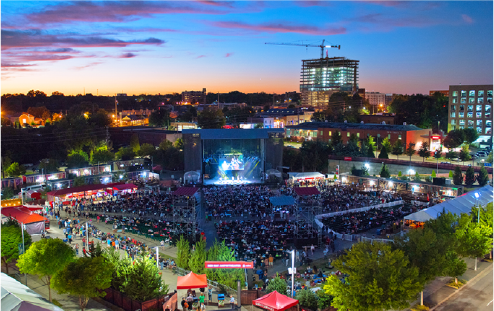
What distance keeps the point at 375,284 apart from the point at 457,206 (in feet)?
48.0

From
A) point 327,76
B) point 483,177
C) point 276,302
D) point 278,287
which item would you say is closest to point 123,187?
point 278,287

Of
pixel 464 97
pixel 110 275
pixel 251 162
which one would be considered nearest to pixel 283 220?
pixel 110 275

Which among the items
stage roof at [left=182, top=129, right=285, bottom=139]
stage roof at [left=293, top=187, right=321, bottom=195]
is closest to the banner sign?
stage roof at [left=293, top=187, right=321, bottom=195]

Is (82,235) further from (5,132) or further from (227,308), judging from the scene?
(5,132)

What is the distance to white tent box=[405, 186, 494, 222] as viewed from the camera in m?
21.7

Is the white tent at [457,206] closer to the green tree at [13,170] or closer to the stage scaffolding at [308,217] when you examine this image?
the stage scaffolding at [308,217]

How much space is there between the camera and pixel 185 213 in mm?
26422

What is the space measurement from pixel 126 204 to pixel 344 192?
17.3 meters

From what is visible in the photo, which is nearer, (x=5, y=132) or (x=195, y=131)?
(x=195, y=131)

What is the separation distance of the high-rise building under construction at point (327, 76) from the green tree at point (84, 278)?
482ft

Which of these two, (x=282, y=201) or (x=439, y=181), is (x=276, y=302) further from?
(x=439, y=181)

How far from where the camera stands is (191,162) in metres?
42.6

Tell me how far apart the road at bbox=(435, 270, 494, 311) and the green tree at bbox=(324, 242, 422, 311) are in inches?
127

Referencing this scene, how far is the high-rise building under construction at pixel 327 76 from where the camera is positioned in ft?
519
